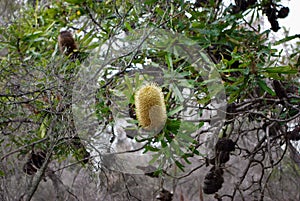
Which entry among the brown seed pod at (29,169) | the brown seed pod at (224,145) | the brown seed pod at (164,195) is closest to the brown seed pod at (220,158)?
the brown seed pod at (224,145)

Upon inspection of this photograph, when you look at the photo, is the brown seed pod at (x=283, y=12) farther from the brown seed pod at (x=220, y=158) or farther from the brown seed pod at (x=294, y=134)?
the brown seed pod at (x=220, y=158)

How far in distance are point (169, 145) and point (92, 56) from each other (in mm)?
262

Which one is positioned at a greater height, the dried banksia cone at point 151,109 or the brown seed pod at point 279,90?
the brown seed pod at point 279,90

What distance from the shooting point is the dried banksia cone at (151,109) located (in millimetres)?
568

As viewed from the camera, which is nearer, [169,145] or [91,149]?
[169,145]

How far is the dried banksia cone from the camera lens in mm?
568

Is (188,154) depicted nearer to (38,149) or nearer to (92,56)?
(92,56)

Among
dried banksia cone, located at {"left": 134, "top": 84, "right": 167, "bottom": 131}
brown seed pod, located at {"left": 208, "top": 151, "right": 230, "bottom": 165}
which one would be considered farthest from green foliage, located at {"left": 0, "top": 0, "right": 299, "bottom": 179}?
brown seed pod, located at {"left": 208, "top": 151, "right": 230, "bottom": 165}

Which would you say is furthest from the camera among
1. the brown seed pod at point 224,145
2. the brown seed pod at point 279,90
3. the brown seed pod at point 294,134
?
the brown seed pod at point 294,134

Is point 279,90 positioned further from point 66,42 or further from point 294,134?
point 66,42

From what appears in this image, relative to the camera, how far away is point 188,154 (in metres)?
0.73

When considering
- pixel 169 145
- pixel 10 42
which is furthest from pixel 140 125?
pixel 10 42

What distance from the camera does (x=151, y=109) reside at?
565 mm

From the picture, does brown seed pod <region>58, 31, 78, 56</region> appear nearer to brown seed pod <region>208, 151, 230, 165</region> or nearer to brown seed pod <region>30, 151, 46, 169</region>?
brown seed pod <region>30, 151, 46, 169</region>
